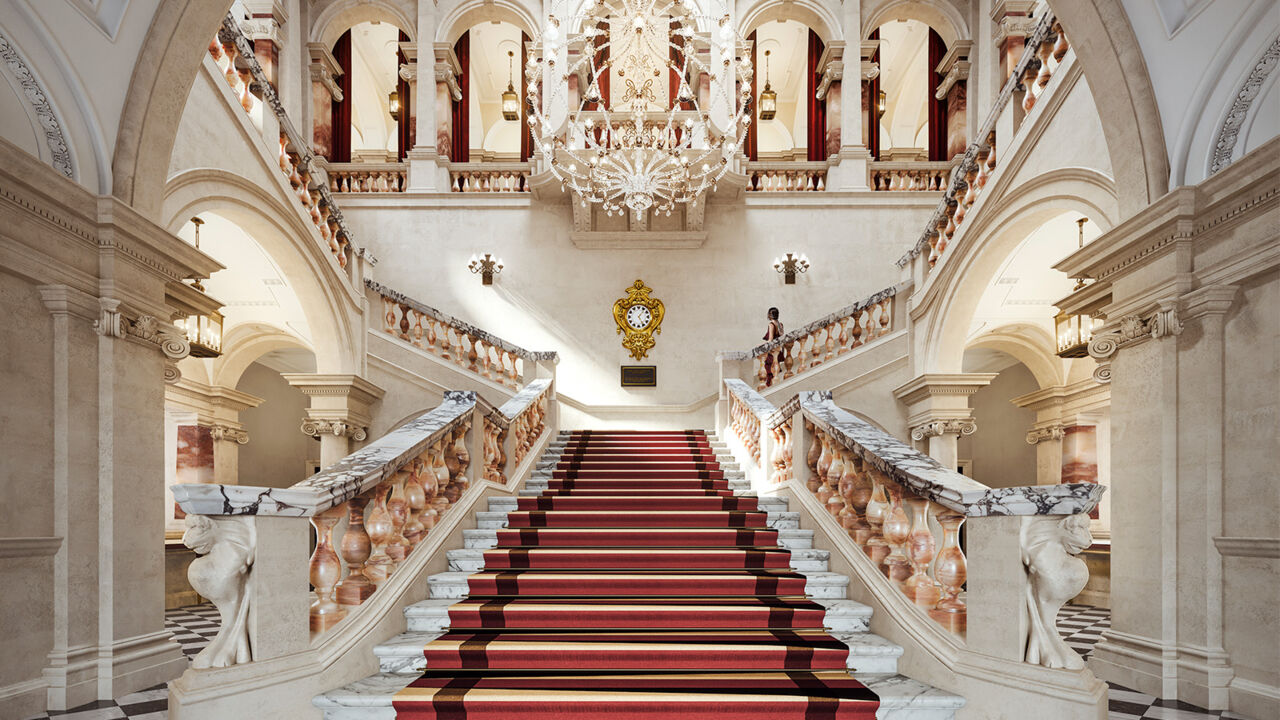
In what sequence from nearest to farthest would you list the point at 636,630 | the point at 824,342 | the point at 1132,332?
the point at 636,630 → the point at 1132,332 → the point at 824,342

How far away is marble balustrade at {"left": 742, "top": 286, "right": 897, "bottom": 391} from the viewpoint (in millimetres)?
10141

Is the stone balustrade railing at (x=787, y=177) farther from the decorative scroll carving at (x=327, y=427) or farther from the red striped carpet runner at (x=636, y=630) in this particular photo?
the red striped carpet runner at (x=636, y=630)

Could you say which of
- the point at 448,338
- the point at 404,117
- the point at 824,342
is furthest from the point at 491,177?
the point at 824,342

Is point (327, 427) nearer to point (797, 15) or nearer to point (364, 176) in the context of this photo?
point (364, 176)

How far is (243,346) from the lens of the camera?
12289mm

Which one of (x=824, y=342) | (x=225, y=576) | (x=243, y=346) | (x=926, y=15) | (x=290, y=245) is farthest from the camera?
(x=926, y=15)

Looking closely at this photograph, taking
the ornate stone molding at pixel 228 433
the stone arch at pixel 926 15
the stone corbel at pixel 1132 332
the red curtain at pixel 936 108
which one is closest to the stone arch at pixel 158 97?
the stone corbel at pixel 1132 332

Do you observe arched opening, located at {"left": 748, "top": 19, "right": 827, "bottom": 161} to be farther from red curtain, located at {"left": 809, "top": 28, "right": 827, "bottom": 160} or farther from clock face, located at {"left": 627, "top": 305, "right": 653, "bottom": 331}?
clock face, located at {"left": 627, "top": 305, "right": 653, "bottom": 331}

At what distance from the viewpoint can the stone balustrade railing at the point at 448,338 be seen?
10.5m

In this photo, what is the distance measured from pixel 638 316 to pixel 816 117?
15.7 ft

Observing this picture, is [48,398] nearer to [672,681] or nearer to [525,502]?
[525,502]

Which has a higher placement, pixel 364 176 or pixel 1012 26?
pixel 1012 26

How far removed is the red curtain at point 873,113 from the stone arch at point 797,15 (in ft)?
2.64

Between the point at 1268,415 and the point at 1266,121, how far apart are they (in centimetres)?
167
